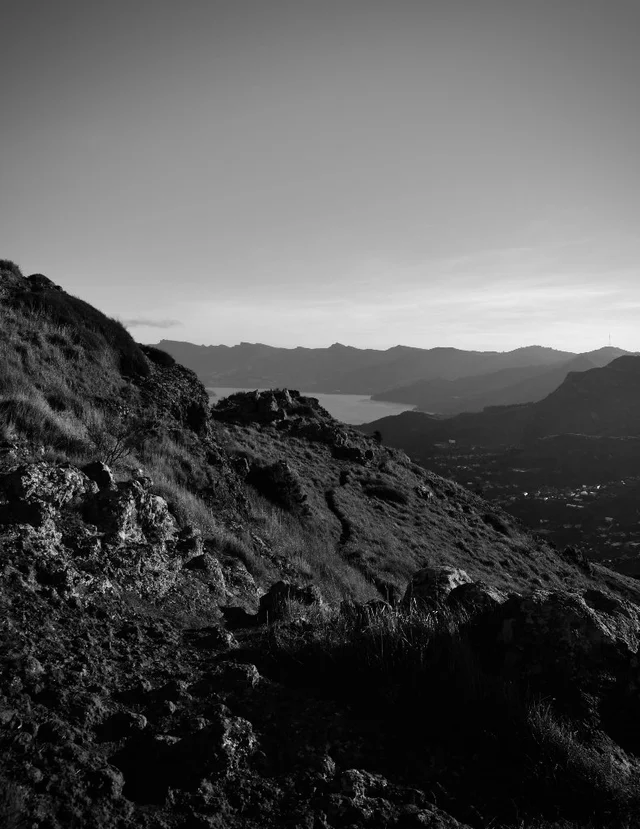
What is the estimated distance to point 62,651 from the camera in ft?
11.0

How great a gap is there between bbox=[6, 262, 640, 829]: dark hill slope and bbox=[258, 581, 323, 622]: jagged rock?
0.08ft

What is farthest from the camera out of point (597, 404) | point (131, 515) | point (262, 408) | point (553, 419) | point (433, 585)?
point (597, 404)

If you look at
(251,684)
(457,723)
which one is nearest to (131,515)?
(251,684)

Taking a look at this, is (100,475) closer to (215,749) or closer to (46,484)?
(46,484)

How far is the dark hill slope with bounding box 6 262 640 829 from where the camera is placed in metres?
2.55

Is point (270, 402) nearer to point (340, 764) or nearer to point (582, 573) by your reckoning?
point (582, 573)

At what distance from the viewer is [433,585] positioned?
18.8 ft

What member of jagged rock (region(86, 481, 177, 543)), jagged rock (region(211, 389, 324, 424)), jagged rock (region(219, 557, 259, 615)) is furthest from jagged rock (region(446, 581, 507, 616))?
jagged rock (region(211, 389, 324, 424))

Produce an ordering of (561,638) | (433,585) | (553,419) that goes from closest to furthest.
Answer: (561,638) → (433,585) → (553,419)

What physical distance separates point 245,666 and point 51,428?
428 centimetres

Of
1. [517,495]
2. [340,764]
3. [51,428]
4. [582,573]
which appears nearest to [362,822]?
[340,764]

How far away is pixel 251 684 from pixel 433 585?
9.10ft

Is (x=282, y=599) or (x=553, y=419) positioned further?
(x=553, y=419)

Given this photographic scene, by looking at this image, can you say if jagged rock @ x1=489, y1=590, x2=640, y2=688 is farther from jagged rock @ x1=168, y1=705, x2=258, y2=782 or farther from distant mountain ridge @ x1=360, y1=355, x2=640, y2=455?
distant mountain ridge @ x1=360, y1=355, x2=640, y2=455
